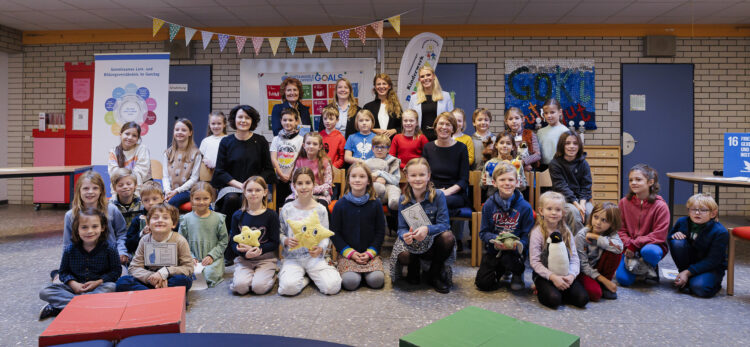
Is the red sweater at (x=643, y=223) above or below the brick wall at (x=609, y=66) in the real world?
below

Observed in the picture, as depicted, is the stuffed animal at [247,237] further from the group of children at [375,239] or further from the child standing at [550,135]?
the child standing at [550,135]

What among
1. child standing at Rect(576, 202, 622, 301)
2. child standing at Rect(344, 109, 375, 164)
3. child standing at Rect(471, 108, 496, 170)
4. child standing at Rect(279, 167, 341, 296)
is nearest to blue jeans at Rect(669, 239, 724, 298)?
child standing at Rect(576, 202, 622, 301)

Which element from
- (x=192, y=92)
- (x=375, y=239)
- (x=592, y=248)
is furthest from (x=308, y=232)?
(x=192, y=92)

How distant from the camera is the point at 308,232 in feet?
9.05

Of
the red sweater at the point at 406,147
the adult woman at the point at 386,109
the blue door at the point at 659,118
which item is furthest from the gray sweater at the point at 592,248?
the blue door at the point at 659,118

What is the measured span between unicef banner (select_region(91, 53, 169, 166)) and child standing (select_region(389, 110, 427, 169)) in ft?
11.2

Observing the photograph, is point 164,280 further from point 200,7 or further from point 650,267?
point 200,7

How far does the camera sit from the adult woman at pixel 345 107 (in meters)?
3.95

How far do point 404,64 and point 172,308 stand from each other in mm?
4405

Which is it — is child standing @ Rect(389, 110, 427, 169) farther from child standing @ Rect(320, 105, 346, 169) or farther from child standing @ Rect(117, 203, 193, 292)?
child standing @ Rect(117, 203, 193, 292)

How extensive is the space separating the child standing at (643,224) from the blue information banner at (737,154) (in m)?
1.03

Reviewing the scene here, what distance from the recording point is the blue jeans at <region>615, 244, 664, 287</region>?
276 centimetres

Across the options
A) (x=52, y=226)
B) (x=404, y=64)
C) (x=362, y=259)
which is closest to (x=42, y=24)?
(x=52, y=226)

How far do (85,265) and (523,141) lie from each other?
10.3 ft
